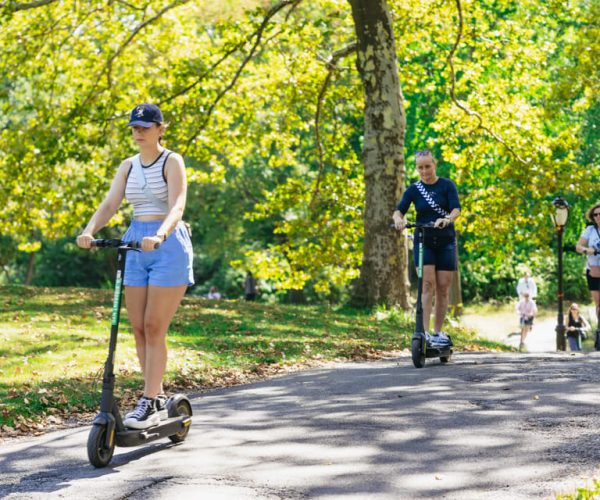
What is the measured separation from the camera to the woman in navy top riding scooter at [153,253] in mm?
6492

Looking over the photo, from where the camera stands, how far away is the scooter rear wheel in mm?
6780

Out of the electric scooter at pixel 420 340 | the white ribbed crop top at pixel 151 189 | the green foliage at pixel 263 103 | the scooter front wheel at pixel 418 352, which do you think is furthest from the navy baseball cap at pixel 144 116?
the green foliage at pixel 263 103

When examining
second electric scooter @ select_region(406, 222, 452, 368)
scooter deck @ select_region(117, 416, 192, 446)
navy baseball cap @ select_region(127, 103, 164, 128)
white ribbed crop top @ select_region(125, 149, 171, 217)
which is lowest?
scooter deck @ select_region(117, 416, 192, 446)

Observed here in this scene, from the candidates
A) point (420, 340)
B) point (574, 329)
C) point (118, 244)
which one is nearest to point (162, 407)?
point (118, 244)

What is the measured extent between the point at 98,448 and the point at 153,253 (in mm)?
1343

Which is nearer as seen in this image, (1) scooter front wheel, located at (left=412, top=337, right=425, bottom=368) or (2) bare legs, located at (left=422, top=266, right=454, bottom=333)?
(1) scooter front wheel, located at (left=412, top=337, right=425, bottom=368)

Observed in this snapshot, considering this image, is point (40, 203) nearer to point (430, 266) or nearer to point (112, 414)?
point (430, 266)

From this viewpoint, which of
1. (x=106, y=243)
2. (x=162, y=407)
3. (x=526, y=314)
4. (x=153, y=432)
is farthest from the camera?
(x=526, y=314)

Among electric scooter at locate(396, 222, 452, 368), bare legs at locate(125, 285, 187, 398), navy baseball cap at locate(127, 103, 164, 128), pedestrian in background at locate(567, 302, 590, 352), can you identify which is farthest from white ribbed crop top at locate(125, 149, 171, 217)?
pedestrian in background at locate(567, 302, 590, 352)

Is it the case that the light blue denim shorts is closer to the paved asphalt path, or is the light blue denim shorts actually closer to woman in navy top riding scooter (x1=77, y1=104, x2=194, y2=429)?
woman in navy top riding scooter (x1=77, y1=104, x2=194, y2=429)

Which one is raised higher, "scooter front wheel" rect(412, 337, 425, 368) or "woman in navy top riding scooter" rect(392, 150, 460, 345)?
"woman in navy top riding scooter" rect(392, 150, 460, 345)

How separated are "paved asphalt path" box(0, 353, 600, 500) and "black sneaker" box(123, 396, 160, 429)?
229 millimetres

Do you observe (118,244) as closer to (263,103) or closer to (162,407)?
(162,407)

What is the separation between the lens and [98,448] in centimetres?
593
